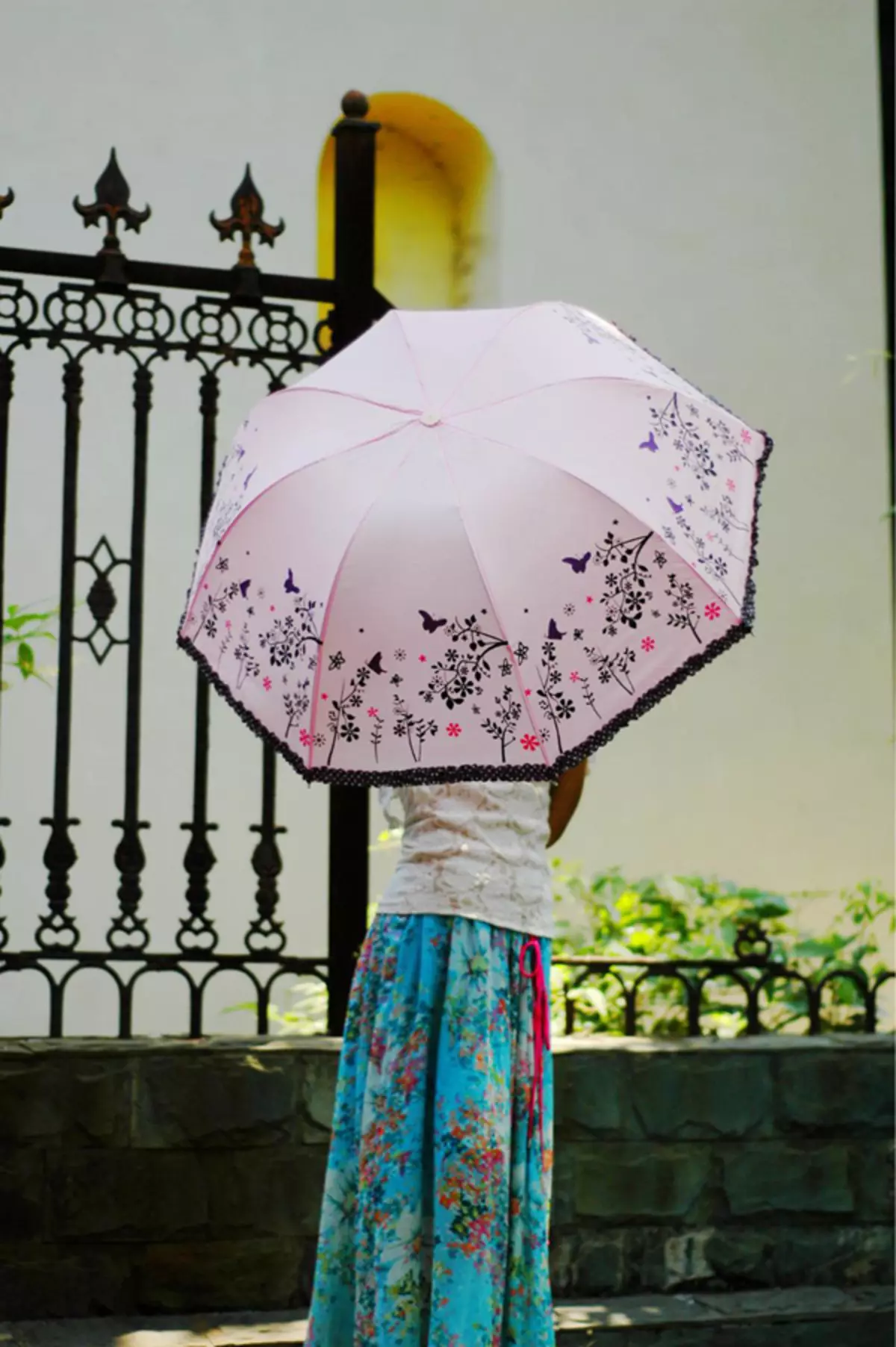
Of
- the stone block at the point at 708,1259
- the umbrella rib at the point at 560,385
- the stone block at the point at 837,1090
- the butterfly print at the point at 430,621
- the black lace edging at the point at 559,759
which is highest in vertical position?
the umbrella rib at the point at 560,385

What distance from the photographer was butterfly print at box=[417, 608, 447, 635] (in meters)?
2.27

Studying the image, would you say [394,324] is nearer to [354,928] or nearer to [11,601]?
[354,928]

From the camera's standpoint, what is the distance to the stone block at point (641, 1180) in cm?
383

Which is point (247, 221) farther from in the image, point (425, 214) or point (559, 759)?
point (425, 214)

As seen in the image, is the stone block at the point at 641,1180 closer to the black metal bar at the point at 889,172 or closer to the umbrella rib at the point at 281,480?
the umbrella rib at the point at 281,480

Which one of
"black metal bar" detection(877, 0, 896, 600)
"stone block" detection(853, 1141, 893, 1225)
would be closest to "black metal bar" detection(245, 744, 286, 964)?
"stone block" detection(853, 1141, 893, 1225)

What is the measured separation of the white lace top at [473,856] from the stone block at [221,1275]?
1273 millimetres

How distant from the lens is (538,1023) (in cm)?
277

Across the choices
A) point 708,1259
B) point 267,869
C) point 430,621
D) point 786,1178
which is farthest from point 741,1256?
point 430,621

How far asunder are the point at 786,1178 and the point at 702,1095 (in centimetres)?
30

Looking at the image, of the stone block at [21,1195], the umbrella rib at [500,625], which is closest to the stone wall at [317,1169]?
the stone block at [21,1195]

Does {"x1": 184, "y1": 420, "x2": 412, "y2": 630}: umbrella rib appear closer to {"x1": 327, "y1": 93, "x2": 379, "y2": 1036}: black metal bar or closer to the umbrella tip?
{"x1": 327, "y1": 93, "x2": 379, "y2": 1036}: black metal bar

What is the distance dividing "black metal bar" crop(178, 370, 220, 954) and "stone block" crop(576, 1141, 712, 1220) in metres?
0.98

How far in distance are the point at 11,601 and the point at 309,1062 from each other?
82.9 inches
